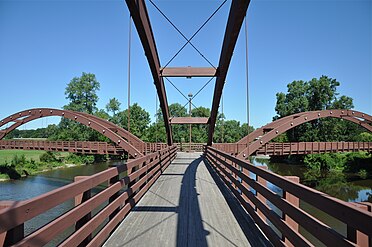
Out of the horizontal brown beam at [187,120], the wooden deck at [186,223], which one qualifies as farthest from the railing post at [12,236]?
the horizontal brown beam at [187,120]

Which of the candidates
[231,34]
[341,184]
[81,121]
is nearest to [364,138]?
[341,184]

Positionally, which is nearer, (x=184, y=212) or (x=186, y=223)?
(x=186, y=223)

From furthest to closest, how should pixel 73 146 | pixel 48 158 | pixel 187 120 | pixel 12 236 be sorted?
pixel 48 158, pixel 73 146, pixel 187 120, pixel 12 236

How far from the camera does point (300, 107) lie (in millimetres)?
47250

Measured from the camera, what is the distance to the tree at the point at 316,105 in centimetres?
4488

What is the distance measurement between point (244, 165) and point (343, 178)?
2958 centimetres

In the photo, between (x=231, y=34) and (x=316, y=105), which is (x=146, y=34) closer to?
(x=231, y=34)

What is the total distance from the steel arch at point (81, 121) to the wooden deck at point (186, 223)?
44.1ft

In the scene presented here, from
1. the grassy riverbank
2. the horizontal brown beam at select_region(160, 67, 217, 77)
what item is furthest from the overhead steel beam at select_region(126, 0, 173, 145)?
the grassy riverbank

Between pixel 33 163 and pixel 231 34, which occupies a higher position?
pixel 231 34

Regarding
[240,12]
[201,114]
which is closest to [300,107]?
[201,114]

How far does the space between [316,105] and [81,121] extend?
40.5 metres

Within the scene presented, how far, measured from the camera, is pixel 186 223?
416 cm

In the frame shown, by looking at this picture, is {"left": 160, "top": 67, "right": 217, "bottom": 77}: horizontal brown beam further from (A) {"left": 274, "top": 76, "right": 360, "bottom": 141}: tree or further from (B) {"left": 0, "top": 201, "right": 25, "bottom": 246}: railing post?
(A) {"left": 274, "top": 76, "right": 360, "bottom": 141}: tree
